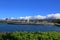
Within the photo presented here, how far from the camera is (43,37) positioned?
15477 millimetres

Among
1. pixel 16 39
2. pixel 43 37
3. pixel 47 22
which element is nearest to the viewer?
pixel 16 39

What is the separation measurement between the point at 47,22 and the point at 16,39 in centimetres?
5584

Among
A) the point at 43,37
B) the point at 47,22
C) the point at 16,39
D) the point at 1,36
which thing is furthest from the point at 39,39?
the point at 47,22

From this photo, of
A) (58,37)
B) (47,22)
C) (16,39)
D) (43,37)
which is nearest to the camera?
(16,39)

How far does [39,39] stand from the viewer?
600 inches

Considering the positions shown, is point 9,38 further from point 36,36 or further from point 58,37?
point 58,37

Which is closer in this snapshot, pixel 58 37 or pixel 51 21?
pixel 58 37

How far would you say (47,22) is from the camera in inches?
2746

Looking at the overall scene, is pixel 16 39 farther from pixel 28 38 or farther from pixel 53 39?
pixel 53 39

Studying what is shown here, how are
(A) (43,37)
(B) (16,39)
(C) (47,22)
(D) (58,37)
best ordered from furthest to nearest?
(C) (47,22), (D) (58,37), (A) (43,37), (B) (16,39)

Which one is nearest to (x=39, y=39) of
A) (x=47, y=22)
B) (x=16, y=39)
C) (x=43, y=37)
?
(x=43, y=37)

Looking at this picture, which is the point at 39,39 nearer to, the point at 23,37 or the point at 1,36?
the point at 23,37

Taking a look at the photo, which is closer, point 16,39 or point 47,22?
point 16,39

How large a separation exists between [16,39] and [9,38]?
1.72ft
